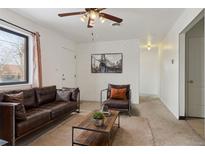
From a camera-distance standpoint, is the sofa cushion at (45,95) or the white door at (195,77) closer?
the sofa cushion at (45,95)

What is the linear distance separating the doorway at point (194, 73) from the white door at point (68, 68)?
374cm

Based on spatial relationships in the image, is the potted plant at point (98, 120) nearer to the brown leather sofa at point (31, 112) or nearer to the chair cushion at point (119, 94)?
the brown leather sofa at point (31, 112)

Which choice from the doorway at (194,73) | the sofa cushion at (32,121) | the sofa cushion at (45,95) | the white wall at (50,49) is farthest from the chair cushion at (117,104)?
the white wall at (50,49)

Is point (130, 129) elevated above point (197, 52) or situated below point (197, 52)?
below

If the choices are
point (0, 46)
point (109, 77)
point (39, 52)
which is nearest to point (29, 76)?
point (39, 52)

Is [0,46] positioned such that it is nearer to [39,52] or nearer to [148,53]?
[39,52]

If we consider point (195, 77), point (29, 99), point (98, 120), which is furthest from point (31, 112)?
point (195, 77)

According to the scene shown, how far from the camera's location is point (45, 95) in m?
3.80

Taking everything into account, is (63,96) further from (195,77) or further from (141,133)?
(195,77)

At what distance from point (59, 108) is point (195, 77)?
11.0 ft

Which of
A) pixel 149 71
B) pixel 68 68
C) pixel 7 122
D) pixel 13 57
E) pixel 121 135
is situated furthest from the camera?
pixel 149 71

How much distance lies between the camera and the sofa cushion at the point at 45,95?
11.7 ft

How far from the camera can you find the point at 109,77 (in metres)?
6.26

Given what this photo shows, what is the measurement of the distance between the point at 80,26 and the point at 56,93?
6.19ft
